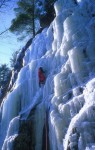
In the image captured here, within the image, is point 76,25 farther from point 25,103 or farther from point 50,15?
point 50,15

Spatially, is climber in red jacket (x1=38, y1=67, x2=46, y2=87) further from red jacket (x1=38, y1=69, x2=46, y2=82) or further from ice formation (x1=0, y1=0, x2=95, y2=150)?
ice formation (x1=0, y1=0, x2=95, y2=150)

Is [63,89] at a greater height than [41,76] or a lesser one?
lesser

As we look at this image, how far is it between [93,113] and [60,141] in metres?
2.26

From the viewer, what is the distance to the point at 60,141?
408 inches

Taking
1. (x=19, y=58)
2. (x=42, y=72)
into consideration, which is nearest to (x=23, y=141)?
(x=42, y=72)

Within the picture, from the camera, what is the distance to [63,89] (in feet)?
39.9

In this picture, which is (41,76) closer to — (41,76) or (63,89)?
(41,76)

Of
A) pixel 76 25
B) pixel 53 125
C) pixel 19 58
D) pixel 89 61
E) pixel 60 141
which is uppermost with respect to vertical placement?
pixel 19 58

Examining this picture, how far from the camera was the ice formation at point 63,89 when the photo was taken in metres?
9.16

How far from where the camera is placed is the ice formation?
30.0ft

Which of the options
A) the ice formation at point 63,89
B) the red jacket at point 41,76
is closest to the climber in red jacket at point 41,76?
the red jacket at point 41,76

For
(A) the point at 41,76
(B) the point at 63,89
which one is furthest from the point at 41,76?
(B) the point at 63,89

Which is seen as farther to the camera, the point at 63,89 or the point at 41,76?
the point at 41,76

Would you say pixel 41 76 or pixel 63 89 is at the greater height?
pixel 41 76
